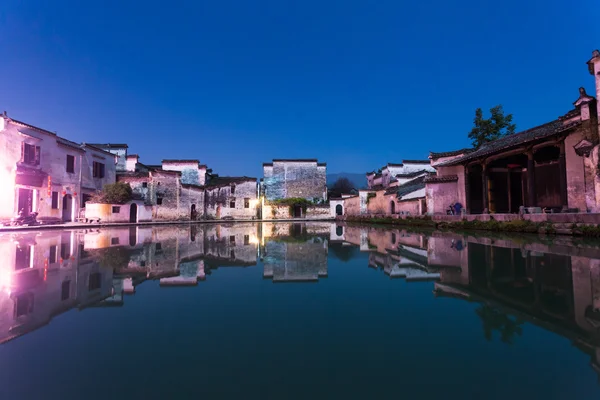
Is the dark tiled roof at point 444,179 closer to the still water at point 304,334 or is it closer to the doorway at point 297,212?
the still water at point 304,334

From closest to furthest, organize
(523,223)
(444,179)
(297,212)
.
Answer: (523,223)
(444,179)
(297,212)

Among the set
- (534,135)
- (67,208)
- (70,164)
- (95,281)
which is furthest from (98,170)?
(534,135)

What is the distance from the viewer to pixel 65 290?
4.30 m

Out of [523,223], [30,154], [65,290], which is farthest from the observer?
[30,154]

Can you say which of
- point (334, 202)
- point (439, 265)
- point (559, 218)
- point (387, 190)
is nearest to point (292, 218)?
point (334, 202)

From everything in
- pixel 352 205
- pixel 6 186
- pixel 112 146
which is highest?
pixel 112 146

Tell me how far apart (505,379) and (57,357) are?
3.10 metres

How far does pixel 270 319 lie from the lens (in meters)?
3.14

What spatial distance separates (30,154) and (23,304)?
23.9 meters

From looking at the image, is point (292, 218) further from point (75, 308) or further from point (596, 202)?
point (75, 308)

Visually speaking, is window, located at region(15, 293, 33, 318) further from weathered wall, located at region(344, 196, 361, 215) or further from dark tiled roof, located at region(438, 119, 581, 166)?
weathered wall, located at region(344, 196, 361, 215)

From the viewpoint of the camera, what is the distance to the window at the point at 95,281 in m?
4.48

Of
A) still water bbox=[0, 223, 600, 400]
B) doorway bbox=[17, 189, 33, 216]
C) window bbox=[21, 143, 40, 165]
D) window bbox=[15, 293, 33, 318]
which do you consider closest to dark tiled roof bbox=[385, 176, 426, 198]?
still water bbox=[0, 223, 600, 400]

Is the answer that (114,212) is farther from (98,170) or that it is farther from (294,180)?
(294,180)
